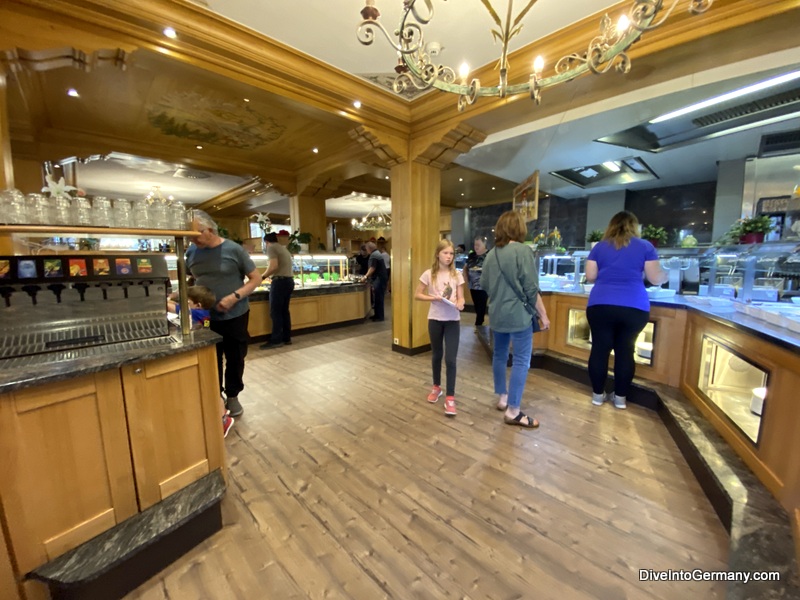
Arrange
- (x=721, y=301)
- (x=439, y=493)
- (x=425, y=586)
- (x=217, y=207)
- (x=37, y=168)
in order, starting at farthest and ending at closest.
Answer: (x=217, y=207) < (x=37, y=168) < (x=721, y=301) < (x=439, y=493) < (x=425, y=586)

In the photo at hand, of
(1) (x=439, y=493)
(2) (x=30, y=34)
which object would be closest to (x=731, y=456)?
(1) (x=439, y=493)

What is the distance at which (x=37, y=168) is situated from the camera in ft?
14.3

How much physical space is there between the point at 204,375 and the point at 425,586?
1.35 meters

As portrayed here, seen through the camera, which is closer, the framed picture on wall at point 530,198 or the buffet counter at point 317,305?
the framed picture on wall at point 530,198

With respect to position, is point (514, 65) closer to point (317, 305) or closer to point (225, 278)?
point (225, 278)

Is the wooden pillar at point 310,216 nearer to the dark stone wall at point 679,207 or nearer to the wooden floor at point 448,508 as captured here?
the wooden floor at point 448,508

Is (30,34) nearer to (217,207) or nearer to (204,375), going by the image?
(204,375)

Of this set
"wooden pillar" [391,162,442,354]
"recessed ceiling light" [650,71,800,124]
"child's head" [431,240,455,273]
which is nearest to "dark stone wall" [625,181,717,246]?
"recessed ceiling light" [650,71,800,124]

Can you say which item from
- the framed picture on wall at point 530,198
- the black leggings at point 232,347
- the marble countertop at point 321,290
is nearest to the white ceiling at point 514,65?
the framed picture on wall at point 530,198

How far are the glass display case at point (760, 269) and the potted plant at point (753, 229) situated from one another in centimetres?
8

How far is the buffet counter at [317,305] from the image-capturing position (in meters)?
4.95

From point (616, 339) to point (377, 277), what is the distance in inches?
176

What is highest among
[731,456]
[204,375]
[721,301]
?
[721,301]

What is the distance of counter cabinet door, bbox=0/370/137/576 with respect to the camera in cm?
108
